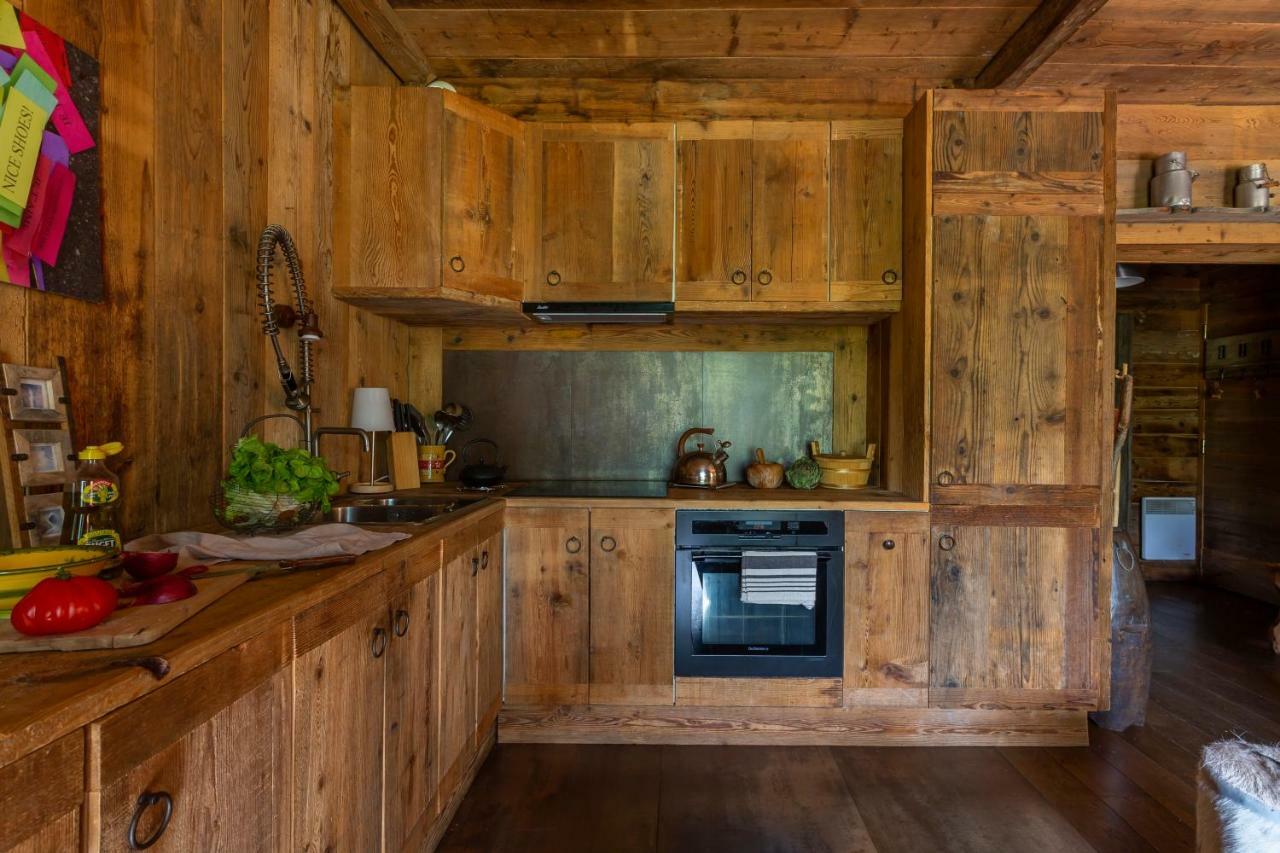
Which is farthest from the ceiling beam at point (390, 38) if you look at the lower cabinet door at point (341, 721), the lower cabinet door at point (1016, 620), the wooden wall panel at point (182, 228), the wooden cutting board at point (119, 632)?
the lower cabinet door at point (1016, 620)

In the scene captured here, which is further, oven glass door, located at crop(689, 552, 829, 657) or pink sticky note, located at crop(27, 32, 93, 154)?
oven glass door, located at crop(689, 552, 829, 657)

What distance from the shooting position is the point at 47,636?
825mm

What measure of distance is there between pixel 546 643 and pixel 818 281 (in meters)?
1.79

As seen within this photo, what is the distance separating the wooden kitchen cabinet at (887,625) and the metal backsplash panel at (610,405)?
840 mm

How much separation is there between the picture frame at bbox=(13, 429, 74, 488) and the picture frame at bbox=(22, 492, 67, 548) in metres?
0.03

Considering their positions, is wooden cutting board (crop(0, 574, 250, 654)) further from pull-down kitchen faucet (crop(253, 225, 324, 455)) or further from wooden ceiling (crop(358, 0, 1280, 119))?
wooden ceiling (crop(358, 0, 1280, 119))

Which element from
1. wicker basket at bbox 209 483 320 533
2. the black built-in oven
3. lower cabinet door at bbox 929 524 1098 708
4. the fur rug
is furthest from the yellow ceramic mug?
the fur rug

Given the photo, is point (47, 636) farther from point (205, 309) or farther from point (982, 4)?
point (982, 4)

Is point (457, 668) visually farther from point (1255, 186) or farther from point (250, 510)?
point (1255, 186)

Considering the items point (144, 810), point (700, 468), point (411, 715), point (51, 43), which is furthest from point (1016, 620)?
point (51, 43)

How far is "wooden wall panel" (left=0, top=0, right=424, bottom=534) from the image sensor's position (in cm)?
145

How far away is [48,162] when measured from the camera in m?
1.31

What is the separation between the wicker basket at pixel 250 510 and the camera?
157cm

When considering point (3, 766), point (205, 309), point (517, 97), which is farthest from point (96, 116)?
point (517, 97)
